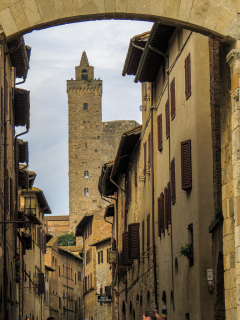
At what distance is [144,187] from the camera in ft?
106

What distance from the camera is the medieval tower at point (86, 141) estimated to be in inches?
5172

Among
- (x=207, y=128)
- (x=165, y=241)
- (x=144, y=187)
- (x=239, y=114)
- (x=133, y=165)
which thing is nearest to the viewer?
(x=239, y=114)

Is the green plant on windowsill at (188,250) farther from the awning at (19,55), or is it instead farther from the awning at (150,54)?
the awning at (19,55)

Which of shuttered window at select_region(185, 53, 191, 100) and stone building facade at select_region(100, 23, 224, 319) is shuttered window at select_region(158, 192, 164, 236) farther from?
shuttered window at select_region(185, 53, 191, 100)

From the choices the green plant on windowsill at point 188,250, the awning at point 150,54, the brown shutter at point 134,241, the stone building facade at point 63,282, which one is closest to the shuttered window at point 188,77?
the awning at point 150,54

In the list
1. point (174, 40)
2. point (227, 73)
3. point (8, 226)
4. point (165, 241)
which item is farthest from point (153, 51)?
point (227, 73)

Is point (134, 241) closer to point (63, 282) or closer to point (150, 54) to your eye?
point (150, 54)

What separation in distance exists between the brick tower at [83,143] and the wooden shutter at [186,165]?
10902 cm

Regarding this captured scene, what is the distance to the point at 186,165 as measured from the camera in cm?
2052

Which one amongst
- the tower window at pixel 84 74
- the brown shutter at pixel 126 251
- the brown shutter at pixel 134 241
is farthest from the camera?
the tower window at pixel 84 74

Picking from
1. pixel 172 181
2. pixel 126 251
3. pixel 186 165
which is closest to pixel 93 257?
pixel 126 251

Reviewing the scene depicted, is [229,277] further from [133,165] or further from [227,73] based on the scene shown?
[133,165]

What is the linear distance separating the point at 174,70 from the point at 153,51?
2.75m

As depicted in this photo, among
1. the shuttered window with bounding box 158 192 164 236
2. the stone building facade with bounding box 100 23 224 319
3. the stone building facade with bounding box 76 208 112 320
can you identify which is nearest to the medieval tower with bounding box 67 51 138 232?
the stone building facade with bounding box 76 208 112 320
